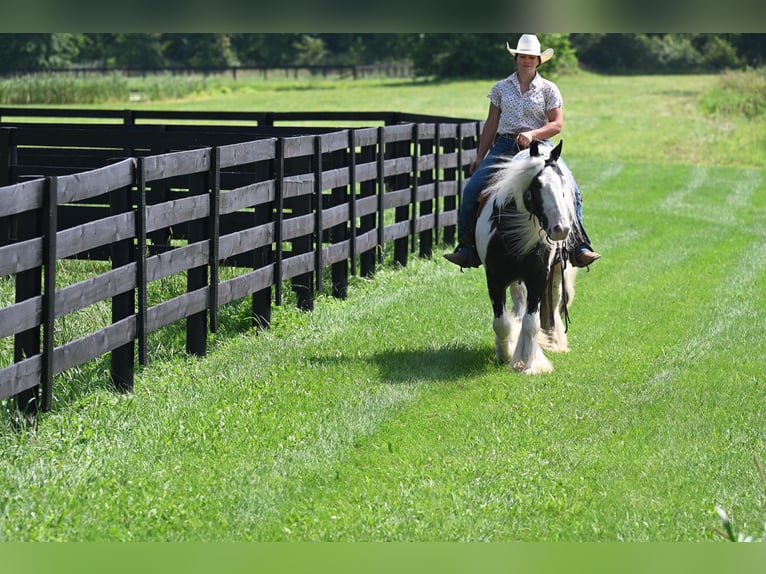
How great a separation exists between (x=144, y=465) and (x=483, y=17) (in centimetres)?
396

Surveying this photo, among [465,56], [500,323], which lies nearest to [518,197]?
[500,323]

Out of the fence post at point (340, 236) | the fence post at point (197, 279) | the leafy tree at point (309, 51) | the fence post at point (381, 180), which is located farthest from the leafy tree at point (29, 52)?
the fence post at point (197, 279)

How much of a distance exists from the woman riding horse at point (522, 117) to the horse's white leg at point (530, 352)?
67 centimetres

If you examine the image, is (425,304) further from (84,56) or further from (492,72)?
(84,56)

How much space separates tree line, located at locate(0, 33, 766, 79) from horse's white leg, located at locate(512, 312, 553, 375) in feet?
226

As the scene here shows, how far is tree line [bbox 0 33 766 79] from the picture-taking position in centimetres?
8275

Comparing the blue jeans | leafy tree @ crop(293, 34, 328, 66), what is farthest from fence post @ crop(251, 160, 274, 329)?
leafy tree @ crop(293, 34, 328, 66)

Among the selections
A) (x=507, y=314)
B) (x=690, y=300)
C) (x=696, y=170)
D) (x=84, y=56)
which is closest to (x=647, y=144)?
(x=696, y=170)

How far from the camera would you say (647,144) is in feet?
120

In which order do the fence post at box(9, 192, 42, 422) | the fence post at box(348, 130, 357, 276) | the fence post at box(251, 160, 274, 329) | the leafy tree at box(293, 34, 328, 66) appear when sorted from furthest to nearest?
the leafy tree at box(293, 34, 328, 66), the fence post at box(348, 130, 357, 276), the fence post at box(251, 160, 274, 329), the fence post at box(9, 192, 42, 422)

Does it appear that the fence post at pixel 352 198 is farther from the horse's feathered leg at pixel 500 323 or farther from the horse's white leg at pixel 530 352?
the horse's white leg at pixel 530 352

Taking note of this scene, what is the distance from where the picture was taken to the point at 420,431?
22.2 ft

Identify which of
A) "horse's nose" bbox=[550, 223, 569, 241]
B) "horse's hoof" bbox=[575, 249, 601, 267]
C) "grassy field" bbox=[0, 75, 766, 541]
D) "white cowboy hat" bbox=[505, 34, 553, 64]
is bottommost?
"grassy field" bbox=[0, 75, 766, 541]

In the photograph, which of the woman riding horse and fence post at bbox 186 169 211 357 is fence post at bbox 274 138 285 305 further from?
the woman riding horse
